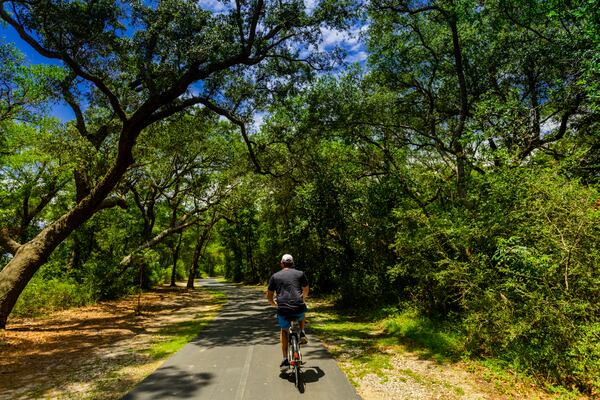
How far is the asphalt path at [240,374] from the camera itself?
512 cm

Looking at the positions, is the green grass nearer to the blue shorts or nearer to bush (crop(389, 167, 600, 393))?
bush (crop(389, 167, 600, 393))

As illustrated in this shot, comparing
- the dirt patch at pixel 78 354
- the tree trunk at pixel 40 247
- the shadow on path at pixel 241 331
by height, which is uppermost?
the tree trunk at pixel 40 247

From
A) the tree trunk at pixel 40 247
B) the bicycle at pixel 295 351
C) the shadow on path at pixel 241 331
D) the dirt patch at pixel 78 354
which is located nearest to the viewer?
the bicycle at pixel 295 351

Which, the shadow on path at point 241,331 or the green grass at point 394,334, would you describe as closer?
the green grass at point 394,334

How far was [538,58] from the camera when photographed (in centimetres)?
1098

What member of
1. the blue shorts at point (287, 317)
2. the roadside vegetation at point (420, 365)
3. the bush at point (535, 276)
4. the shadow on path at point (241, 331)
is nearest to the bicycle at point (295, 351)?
the blue shorts at point (287, 317)

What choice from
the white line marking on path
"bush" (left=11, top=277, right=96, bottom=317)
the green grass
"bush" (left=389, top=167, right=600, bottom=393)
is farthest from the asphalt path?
"bush" (left=11, top=277, right=96, bottom=317)

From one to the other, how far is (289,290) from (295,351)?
0.98 metres

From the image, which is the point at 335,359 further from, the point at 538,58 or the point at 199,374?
the point at 538,58

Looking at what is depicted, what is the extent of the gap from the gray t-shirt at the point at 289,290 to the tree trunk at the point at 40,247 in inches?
309

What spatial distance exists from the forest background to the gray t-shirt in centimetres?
331

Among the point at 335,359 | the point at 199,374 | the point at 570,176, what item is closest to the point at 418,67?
the point at 570,176

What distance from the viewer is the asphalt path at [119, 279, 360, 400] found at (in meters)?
5.12

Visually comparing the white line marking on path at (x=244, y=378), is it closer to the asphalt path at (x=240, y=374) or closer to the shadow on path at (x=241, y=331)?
the asphalt path at (x=240, y=374)
